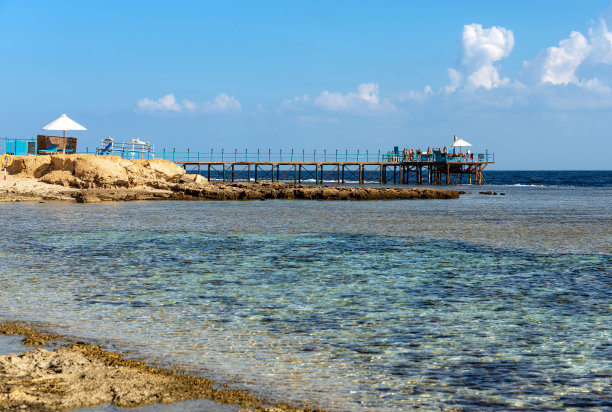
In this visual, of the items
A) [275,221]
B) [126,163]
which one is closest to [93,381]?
[275,221]

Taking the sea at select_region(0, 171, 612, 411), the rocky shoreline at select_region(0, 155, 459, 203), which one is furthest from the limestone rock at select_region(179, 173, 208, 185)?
the sea at select_region(0, 171, 612, 411)

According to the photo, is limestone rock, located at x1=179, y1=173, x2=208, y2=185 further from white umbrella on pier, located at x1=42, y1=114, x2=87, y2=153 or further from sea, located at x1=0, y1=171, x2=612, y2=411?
sea, located at x1=0, y1=171, x2=612, y2=411

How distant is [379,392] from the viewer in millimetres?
4301

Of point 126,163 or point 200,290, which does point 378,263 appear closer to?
point 200,290

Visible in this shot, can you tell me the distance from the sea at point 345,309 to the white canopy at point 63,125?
Answer: 19.2 meters

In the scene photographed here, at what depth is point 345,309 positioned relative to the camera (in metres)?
7.00

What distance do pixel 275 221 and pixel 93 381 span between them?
1490 cm

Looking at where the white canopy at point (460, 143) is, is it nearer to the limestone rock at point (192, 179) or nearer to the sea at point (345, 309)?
the limestone rock at point (192, 179)

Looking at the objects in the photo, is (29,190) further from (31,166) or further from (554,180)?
(554,180)

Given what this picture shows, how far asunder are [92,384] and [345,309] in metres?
3.32

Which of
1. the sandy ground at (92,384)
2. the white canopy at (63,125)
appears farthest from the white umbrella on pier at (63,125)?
the sandy ground at (92,384)

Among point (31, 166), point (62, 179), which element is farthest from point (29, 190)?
point (31, 166)

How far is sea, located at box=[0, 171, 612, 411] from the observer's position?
4.52 meters

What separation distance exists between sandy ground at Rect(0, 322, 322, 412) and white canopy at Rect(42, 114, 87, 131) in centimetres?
3052
